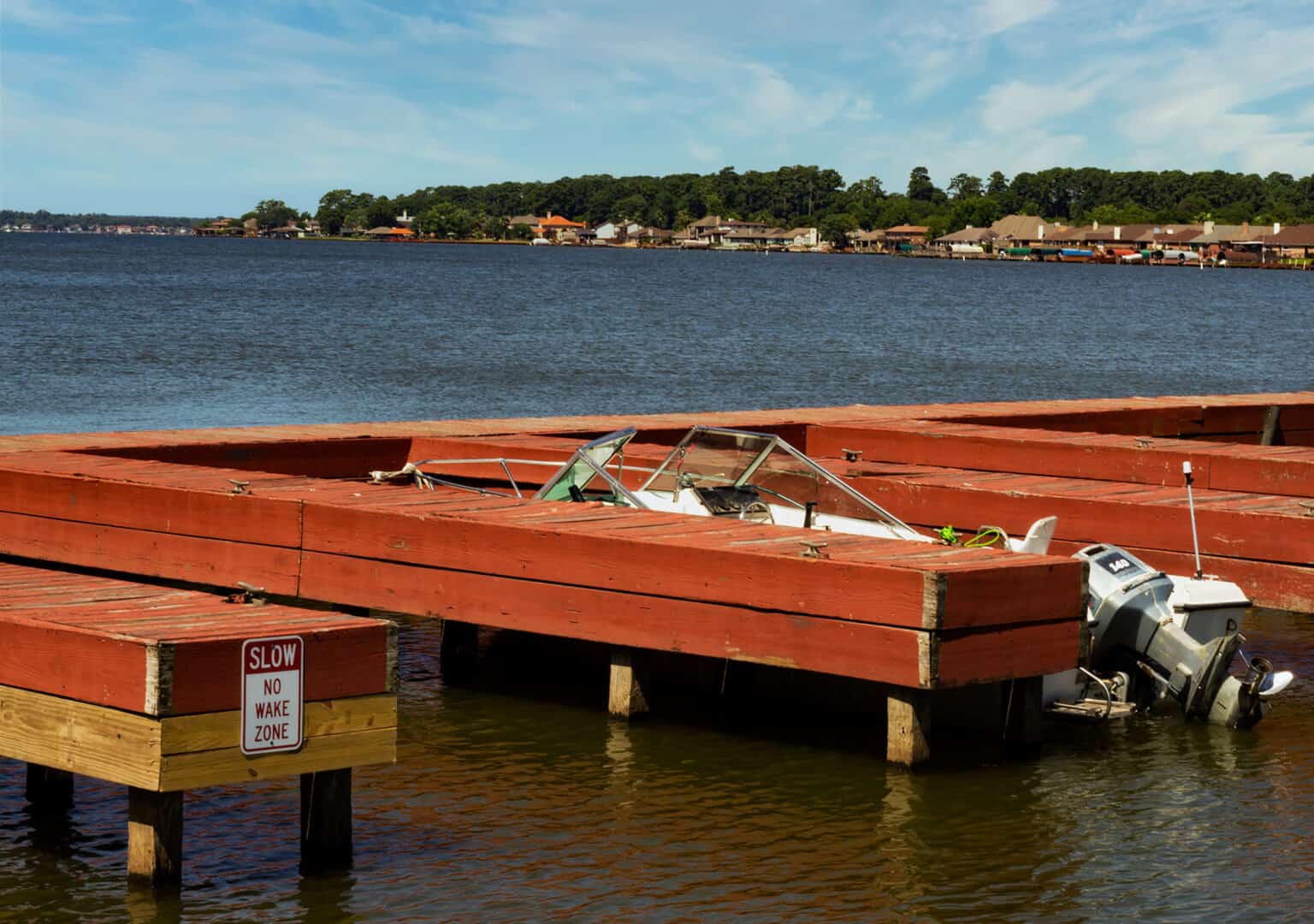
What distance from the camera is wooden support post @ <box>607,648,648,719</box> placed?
11.4m

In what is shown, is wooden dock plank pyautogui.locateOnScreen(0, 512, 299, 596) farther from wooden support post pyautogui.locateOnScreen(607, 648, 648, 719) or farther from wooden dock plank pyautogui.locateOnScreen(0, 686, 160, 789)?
wooden dock plank pyautogui.locateOnScreen(0, 686, 160, 789)

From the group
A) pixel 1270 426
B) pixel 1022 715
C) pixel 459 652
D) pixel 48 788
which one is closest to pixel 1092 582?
pixel 1022 715

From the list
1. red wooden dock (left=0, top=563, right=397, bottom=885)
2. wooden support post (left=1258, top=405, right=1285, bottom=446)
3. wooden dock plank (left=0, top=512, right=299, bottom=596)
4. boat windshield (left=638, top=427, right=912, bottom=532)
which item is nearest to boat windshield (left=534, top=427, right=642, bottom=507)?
boat windshield (left=638, top=427, right=912, bottom=532)

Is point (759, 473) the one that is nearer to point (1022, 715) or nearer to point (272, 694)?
point (1022, 715)

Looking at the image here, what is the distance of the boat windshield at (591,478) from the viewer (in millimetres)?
12906

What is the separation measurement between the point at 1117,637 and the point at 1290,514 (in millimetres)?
3244

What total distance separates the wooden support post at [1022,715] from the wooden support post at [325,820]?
164 inches

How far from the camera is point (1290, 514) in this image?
1391cm

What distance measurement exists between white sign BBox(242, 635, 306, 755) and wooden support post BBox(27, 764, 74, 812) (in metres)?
Answer: 1.98

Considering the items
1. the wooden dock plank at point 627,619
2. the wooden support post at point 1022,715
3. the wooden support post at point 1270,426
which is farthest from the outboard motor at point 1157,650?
the wooden support post at point 1270,426

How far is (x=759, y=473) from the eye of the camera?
1288cm

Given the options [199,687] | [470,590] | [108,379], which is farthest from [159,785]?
[108,379]

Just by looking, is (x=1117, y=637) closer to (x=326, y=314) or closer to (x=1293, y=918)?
(x=1293, y=918)

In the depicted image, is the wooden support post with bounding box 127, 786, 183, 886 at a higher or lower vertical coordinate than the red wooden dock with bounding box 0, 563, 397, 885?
lower
